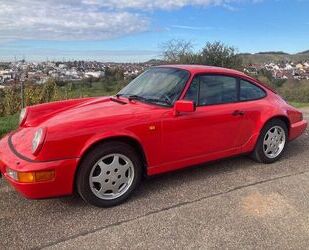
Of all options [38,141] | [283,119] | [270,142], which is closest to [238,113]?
[270,142]

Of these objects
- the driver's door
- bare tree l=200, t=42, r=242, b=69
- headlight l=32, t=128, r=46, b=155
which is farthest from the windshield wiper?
bare tree l=200, t=42, r=242, b=69

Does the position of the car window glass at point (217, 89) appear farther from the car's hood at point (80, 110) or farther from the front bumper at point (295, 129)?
the front bumper at point (295, 129)

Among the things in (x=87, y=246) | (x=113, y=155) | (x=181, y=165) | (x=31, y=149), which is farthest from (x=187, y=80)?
(x=87, y=246)

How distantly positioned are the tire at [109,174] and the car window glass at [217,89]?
3.93 ft

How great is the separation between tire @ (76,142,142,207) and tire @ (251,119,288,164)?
193 centimetres

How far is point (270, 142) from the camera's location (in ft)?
18.9

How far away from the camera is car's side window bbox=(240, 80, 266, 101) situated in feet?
18.1

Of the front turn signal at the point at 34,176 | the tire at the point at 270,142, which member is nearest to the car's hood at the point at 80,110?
the front turn signal at the point at 34,176

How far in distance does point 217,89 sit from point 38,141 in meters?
2.35

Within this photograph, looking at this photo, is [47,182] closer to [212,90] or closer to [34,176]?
[34,176]

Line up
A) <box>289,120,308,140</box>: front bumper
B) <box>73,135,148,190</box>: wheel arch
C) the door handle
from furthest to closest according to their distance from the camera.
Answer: <box>289,120,308,140</box>: front bumper
the door handle
<box>73,135,148,190</box>: wheel arch

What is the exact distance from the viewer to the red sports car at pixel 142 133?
3957 millimetres

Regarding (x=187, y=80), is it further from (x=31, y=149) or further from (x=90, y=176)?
(x=31, y=149)

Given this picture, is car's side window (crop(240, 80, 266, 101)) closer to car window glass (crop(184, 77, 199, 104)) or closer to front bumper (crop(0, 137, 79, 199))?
car window glass (crop(184, 77, 199, 104))
